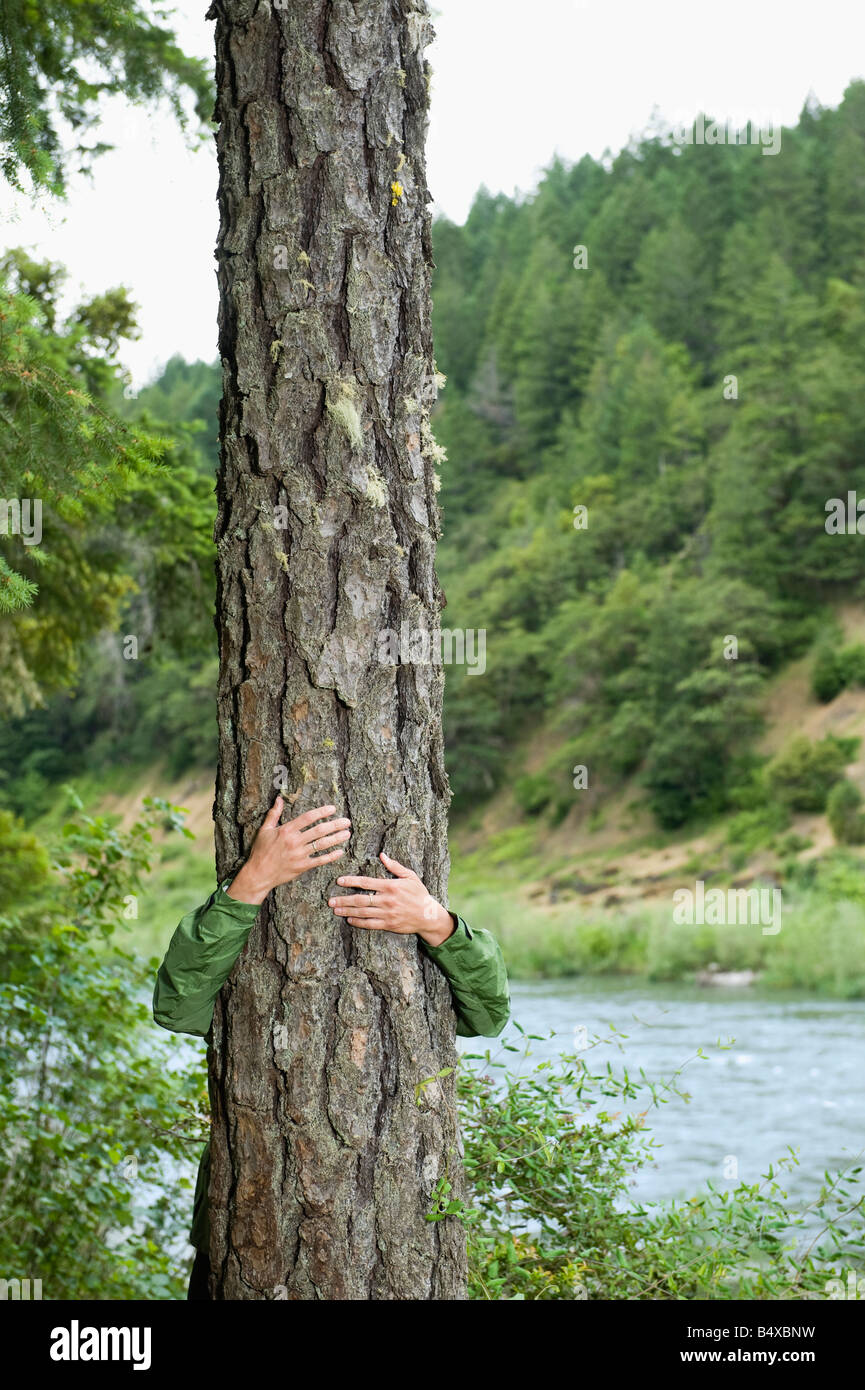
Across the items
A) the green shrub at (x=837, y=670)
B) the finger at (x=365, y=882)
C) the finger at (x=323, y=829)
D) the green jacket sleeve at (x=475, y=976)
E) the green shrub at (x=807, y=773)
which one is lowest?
the green shrub at (x=807, y=773)

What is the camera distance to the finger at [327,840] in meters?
2.43

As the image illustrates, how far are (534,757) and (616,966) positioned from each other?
19337mm

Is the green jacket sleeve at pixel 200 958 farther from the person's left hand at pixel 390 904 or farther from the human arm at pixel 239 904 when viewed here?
the person's left hand at pixel 390 904

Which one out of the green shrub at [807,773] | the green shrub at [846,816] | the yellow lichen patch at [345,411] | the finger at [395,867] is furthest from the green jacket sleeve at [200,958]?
the green shrub at [807,773]

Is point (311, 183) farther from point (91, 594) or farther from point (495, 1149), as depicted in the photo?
point (91, 594)

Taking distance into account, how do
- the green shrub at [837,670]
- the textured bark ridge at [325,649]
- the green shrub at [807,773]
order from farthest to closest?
the green shrub at [837,670], the green shrub at [807,773], the textured bark ridge at [325,649]

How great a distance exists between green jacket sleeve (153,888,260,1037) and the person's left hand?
0.62 feet

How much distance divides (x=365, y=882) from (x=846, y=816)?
3098 cm

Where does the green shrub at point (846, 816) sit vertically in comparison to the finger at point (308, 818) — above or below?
below

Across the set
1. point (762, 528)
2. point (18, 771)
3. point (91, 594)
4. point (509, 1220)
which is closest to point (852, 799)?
point (762, 528)

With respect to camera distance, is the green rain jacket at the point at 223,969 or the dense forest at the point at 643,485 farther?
the dense forest at the point at 643,485

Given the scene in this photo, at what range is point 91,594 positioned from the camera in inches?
272

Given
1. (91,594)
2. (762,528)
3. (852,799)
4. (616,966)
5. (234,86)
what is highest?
(762,528)

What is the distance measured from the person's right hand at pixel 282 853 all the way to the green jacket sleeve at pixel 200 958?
3cm
